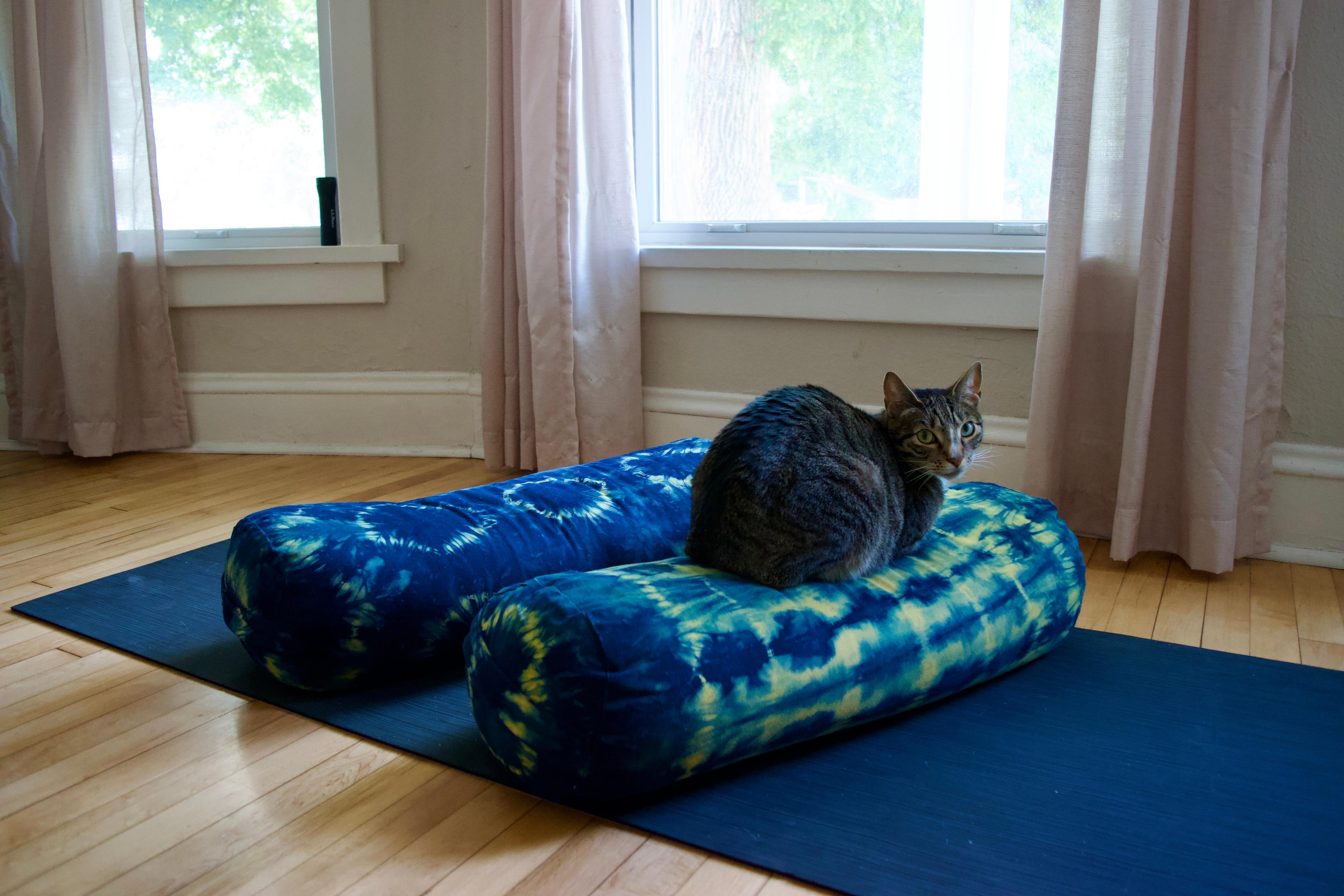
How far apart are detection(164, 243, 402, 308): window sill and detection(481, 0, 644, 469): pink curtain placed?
17.8 inches

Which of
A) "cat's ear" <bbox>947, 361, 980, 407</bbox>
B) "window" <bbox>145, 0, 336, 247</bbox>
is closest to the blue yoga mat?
"cat's ear" <bbox>947, 361, 980, 407</bbox>

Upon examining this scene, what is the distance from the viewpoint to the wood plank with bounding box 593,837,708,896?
105 cm

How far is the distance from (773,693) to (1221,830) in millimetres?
525

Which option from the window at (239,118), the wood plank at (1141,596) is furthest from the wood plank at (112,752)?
the window at (239,118)

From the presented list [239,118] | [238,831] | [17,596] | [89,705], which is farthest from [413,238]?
[238,831]

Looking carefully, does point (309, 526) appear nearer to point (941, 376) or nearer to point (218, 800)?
point (218, 800)

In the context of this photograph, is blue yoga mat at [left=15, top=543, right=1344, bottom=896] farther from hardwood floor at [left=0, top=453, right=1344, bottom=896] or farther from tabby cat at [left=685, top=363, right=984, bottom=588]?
tabby cat at [left=685, top=363, right=984, bottom=588]

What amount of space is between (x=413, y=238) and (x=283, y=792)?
2068 mm

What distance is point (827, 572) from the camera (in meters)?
1.38

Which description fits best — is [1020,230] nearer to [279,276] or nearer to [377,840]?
[377,840]

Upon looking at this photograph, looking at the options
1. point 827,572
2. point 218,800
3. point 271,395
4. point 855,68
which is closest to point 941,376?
point 855,68

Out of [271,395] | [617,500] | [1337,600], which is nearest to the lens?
[617,500]

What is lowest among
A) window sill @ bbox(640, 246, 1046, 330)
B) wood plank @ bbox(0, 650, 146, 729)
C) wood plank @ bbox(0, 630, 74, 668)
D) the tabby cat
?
wood plank @ bbox(0, 650, 146, 729)

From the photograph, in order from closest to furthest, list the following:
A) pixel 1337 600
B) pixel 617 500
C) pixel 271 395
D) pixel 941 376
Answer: pixel 617 500 < pixel 1337 600 < pixel 941 376 < pixel 271 395
